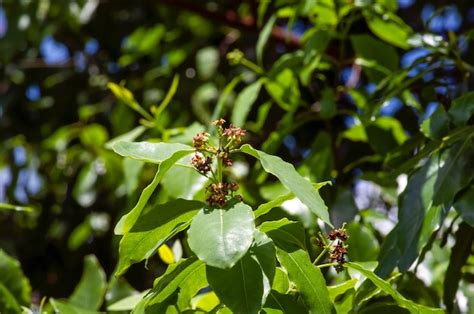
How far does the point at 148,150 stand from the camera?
821 mm

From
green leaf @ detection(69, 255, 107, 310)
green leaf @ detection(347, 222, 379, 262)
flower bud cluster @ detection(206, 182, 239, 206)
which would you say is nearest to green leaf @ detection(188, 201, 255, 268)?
flower bud cluster @ detection(206, 182, 239, 206)

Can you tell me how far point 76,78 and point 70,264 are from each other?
0.51m

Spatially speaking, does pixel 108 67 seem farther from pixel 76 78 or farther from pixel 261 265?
pixel 261 265

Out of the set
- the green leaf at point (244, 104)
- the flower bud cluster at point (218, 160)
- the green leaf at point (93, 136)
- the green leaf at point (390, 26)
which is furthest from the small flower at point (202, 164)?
the green leaf at point (93, 136)

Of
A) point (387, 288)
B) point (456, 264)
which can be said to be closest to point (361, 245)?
point (456, 264)

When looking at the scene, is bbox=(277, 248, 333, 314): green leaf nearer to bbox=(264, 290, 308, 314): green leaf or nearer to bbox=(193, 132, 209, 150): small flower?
bbox=(264, 290, 308, 314): green leaf

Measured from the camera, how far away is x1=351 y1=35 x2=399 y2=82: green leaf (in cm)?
138

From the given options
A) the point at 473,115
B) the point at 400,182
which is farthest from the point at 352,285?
the point at 400,182

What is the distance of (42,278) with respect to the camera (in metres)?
2.36

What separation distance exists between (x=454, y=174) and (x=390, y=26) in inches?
17.5

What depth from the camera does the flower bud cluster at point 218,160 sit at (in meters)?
0.77

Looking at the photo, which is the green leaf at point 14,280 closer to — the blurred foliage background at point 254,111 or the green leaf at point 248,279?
the blurred foliage background at point 254,111

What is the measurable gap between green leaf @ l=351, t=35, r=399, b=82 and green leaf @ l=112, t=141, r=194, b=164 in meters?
0.64

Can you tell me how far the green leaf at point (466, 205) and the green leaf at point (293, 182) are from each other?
27cm
